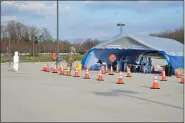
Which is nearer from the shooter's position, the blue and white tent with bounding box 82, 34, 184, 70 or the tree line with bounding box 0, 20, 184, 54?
the blue and white tent with bounding box 82, 34, 184, 70

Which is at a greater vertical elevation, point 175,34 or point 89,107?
point 175,34

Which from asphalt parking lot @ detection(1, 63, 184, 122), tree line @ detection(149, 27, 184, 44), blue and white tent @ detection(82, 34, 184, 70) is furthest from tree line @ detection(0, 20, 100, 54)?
asphalt parking lot @ detection(1, 63, 184, 122)

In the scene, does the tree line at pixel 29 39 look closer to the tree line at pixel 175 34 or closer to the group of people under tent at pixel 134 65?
the tree line at pixel 175 34

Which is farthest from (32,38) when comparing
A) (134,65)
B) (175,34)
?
(134,65)

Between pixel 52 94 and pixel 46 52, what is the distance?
83.6 metres

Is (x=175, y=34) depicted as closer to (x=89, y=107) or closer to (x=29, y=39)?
(x=29, y=39)

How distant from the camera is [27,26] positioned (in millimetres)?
97188

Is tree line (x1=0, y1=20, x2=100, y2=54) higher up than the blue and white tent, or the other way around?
tree line (x1=0, y1=20, x2=100, y2=54)

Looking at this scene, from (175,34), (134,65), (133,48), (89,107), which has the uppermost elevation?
(175,34)

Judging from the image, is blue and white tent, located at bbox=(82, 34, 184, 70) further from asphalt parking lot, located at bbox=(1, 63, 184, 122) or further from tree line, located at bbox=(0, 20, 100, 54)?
tree line, located at bbox=(0, 20, 100, 54)

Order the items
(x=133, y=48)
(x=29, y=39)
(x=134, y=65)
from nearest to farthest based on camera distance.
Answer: (x=133, y=48) → (x=134, y=65) → (x=29, y=39)

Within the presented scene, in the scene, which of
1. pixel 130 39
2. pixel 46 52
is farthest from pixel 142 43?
pixel 46 52

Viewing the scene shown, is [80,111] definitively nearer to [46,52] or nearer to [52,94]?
[52,94]

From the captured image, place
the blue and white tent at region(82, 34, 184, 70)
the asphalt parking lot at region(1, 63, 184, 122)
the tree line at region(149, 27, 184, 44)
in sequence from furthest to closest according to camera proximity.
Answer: the tree line at region(149, 27, 184, 44) < the blue and white tent at region(82, 34, 184, 70) < the asphalt parking lot at region(1, 63, 184, 122)
